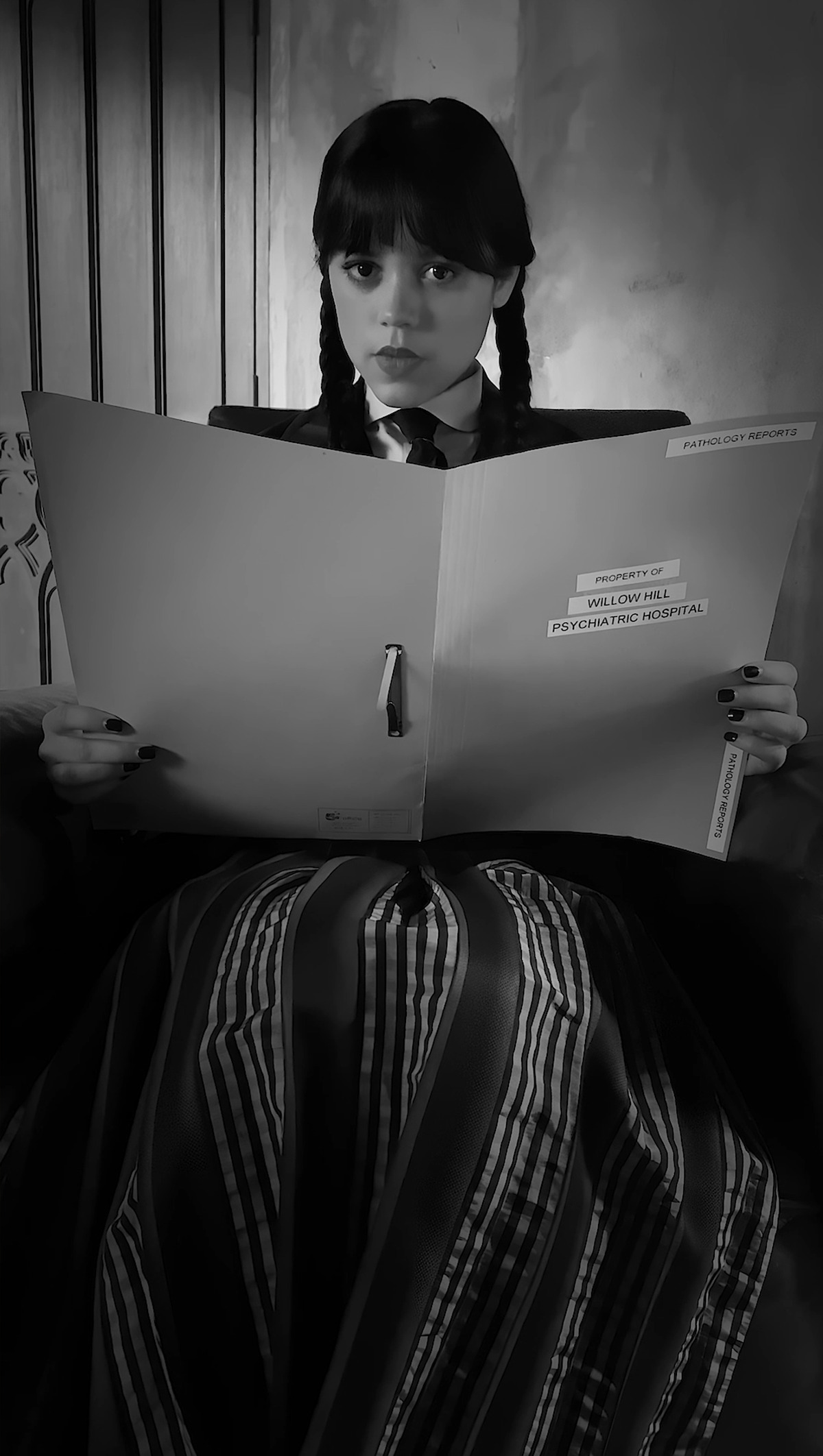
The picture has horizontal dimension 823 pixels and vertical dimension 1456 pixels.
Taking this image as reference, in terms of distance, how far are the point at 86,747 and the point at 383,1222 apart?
1.15ft

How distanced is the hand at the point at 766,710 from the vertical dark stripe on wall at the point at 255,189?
111 cm

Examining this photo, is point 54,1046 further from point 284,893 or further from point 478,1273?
point 478,1273

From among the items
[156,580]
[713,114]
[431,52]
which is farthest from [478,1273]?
[431,52]

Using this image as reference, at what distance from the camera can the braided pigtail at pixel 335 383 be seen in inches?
41.1

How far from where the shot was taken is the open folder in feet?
1.89

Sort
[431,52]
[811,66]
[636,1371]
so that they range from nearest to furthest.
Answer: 1. [636,1371]
2. [811,66]
3. [431,52]

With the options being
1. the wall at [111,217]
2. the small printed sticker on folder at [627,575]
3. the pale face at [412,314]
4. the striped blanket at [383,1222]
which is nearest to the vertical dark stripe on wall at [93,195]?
the wall at [111,217]

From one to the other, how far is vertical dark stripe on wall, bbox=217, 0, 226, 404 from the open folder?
113 centimetres

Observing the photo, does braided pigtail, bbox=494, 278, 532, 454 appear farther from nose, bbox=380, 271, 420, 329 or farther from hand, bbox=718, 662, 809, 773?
hand, bbox=718, 662, 809, 773

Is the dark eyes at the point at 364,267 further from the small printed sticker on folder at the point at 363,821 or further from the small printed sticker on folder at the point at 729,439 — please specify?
the small printed sticker on folder at the point at 363,821

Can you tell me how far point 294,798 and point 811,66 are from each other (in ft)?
4.40

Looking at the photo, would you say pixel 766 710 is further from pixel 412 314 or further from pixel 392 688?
pixel 412 314

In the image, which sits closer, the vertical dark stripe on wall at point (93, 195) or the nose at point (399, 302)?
the nose at point (399, 302)

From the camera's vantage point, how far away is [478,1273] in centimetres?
45
